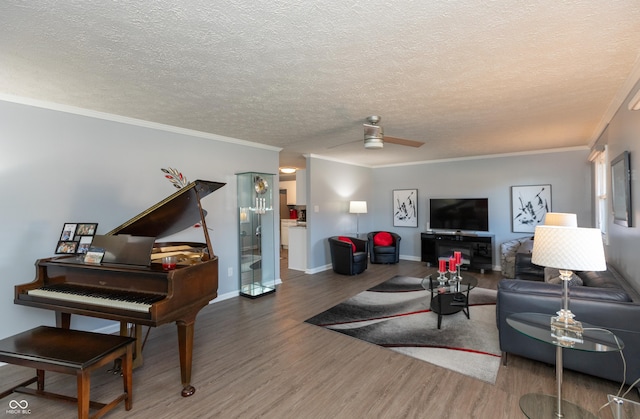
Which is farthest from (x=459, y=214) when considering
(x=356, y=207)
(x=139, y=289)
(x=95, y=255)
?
(x=95, y=255)

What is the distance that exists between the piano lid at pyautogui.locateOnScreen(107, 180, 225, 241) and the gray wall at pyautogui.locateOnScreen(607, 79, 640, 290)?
11.1 feet

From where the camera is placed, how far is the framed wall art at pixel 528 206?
18.7ft

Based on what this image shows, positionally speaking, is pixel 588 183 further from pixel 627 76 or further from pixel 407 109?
pixel 407 109

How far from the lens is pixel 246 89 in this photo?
8.71 feet

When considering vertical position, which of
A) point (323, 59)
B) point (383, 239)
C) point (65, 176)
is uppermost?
point (323, 59)

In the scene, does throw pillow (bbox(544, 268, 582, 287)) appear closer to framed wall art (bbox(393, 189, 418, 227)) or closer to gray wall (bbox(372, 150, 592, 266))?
gray wall (bbox(372, 150, 592, 266))

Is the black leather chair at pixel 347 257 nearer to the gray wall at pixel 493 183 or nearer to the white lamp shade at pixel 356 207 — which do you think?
the white lamp shade at pixel 356 207

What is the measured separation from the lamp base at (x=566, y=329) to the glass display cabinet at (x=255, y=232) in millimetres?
3628

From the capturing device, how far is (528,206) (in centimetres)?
583

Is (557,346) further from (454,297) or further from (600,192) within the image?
(600,192)

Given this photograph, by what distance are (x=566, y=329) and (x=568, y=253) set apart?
1.77 ft

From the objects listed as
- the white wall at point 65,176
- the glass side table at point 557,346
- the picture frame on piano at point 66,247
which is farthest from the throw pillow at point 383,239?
the picture frame on piano at point 66,247

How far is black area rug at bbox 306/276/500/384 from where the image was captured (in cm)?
270

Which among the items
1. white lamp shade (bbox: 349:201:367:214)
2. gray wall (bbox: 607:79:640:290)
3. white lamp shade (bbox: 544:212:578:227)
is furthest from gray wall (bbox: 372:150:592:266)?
white lamp shade (bbox: 544:212:578:227)
